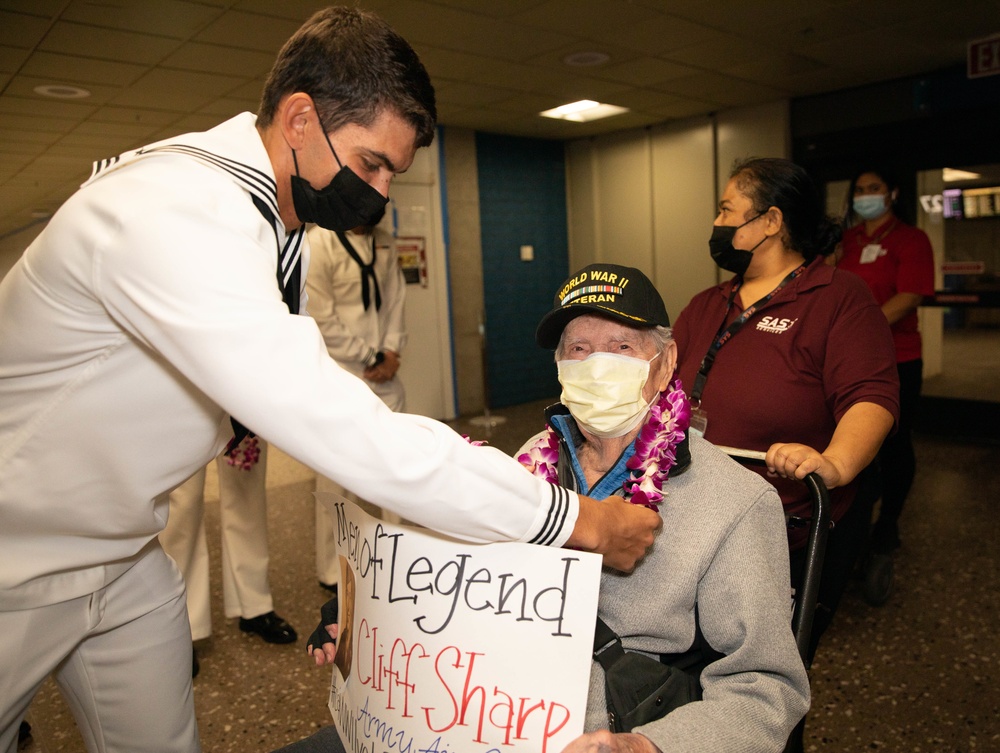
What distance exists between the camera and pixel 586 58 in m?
5.29

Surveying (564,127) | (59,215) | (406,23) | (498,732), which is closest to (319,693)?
(498,732)

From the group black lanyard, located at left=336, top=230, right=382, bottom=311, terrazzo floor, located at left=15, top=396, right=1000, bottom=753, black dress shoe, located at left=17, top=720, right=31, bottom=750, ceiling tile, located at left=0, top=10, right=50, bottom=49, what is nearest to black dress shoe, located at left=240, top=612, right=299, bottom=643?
terrazzo floor, located at left=15, top=396, right=1000, bottom=753

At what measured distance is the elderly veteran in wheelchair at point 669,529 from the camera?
1103 mm

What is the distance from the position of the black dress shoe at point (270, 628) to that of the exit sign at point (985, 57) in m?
5.45

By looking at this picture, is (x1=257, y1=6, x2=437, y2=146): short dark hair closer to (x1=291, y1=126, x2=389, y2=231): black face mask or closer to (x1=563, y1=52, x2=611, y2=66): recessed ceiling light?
(x1=291, y1=126, x2=389, y2=231): black face mask

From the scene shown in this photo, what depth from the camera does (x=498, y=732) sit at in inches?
38.5

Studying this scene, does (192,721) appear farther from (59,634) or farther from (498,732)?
(498,732)

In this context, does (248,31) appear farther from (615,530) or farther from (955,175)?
(955,175)

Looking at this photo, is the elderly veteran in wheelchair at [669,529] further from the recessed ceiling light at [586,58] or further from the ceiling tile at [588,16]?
the recessed ceiling light at [586,58]

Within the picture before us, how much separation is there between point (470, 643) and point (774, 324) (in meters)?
1.37

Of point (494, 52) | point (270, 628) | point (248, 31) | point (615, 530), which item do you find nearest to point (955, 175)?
point (494, 52)

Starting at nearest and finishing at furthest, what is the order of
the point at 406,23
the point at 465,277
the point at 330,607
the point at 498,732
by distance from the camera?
the point at 498,732, the point at 330,607, the point at 406,23, the point at 465,277

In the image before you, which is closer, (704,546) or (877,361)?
(704,546)

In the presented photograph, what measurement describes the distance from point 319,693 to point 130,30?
147 inches
